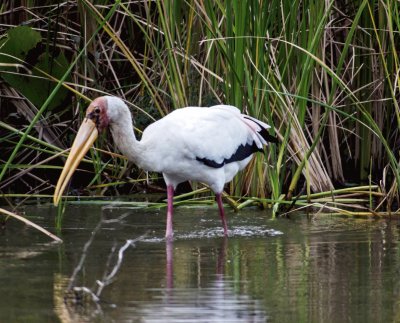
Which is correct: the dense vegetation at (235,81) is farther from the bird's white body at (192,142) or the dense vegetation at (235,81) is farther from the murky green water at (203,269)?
the murky green water at (203,269)

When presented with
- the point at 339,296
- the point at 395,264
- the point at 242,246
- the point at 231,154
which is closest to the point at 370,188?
the point at 231,154

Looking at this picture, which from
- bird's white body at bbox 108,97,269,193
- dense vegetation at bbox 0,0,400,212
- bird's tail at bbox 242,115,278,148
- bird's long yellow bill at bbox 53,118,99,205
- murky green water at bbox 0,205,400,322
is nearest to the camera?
murky green water at bbox 0,205,400,322

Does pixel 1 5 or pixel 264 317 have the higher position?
pixel 1 5

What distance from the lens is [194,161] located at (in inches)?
295

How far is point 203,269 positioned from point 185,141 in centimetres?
168

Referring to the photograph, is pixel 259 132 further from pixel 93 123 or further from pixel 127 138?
pixel 93 123

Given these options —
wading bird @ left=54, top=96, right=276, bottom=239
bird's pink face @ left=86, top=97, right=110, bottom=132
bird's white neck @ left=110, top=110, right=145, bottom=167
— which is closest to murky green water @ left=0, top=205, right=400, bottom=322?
wading bird @ left=54, top=96, right=276, bottom=239

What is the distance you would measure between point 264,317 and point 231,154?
3285 mm

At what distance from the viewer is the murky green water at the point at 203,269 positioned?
4.69 meters

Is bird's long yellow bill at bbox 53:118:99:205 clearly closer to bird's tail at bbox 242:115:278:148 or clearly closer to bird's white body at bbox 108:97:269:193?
bird's white body at bbox 108:97:269:193

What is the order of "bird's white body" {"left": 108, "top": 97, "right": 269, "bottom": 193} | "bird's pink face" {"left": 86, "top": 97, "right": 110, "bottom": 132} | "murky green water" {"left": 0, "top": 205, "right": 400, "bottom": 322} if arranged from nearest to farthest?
"murky green water" {"left": 0, "top": 205, "right": 400, "bottom": 322}
"bird's pink face" {"left": 86, "top": 97, "right": 110, "bottom": 132}
"bird's white body" {"left": 108, "top": 97, "right": 269, "bottom": 193}

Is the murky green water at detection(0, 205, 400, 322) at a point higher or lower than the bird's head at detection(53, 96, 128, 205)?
lower

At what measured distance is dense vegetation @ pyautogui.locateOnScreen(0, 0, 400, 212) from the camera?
7891 millimetres

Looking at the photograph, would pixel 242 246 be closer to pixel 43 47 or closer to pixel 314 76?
pixel 314 76
